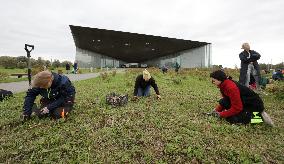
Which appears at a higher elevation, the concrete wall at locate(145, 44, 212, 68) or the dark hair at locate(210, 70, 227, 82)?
the concrete wall at locate(145, 44, 212, 68)

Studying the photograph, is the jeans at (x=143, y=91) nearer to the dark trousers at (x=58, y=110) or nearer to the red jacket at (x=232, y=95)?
the dark trousers at (x=58, y=110)

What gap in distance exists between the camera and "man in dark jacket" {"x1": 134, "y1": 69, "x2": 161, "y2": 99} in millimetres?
9703

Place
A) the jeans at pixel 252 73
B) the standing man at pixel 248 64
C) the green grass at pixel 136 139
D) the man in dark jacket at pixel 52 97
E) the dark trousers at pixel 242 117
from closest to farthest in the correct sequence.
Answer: the green grass at pixel 136 139
the man in dark jacket at pixel 52 97
the dark trousers at pixel 242 117
the standing man at pixel 248 64
the jeans at pixel 252 73

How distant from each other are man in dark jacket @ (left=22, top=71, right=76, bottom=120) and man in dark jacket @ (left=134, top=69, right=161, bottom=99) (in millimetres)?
3043

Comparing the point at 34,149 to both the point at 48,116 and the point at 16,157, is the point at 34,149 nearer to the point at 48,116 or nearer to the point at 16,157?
the point at 16,157

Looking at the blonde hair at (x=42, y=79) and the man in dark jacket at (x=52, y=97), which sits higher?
the blonde hair at (x=42, y=79)

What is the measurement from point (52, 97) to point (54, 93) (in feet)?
0.46

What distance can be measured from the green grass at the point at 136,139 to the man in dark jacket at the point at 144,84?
2.05m

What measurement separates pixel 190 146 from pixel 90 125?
7.45 ft

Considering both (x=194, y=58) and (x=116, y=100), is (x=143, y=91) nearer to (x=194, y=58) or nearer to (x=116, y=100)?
(x=116, y=100)

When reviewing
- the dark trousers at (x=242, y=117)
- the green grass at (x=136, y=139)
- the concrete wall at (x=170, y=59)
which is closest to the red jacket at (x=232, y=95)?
the dark trousers at (x=242, y=117)

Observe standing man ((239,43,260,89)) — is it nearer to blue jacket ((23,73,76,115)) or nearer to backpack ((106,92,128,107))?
backpack ((106,92,128,107))

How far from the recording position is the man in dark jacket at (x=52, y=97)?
21.3ft

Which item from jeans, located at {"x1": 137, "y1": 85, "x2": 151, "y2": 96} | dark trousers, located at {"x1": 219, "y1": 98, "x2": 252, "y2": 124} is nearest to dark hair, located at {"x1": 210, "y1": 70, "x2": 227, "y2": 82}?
dark trousers, located at {"x1": 219, "y1": 98, "x2": 252, "y2": 124}
